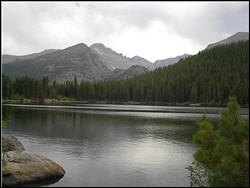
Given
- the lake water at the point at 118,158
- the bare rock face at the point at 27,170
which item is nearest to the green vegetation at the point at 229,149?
the lake water at the point at 118,158

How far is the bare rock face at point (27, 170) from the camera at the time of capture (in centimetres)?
1561

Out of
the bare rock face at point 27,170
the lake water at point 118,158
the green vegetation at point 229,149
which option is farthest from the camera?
the lake water at point 118,158

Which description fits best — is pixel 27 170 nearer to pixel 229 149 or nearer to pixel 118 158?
pixel 118 158

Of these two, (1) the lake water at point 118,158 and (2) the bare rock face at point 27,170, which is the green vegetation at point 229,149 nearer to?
(1) the lake water at point 118,158

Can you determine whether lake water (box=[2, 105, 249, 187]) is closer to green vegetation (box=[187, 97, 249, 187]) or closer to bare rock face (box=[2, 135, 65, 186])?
bare rock face (box=[2, 135, 65, 186])

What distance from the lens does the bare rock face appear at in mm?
15609

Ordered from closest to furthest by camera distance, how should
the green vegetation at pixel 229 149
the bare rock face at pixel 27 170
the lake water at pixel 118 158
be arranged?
the green vegetation at pixel 229 149, the bare rock face at pixel 27 170, the lake water at pixel 118 158

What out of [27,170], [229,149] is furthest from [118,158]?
[229,149]

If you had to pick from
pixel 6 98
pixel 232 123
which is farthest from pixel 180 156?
pixel 6 98

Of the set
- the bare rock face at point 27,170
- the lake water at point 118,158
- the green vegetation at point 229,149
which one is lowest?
the lake water at point 118,158

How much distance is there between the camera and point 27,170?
1634 cm

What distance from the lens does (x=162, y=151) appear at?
2777 cm

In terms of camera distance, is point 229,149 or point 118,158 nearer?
point 229,149

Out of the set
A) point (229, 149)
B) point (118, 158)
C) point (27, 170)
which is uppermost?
point (229, 149)
